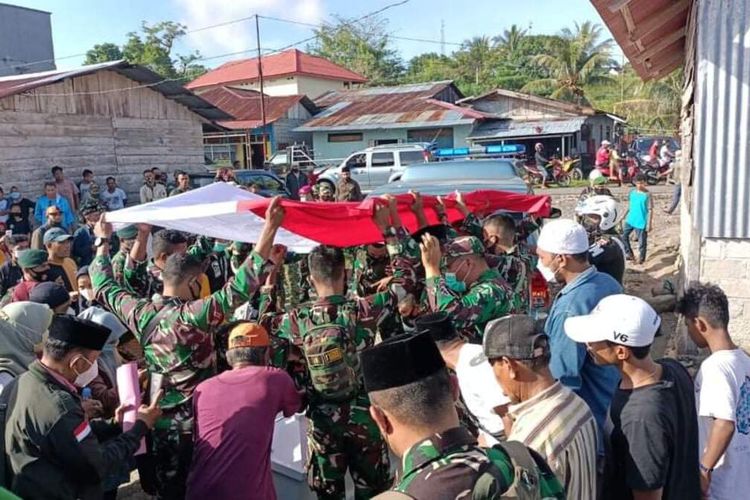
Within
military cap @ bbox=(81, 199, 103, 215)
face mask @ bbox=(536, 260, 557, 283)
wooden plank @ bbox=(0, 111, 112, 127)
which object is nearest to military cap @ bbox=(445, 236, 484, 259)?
face mask @ bbox=(536, 260, 557, 283)

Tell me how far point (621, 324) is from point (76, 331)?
2287mm

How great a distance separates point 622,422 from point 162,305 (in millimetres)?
2379

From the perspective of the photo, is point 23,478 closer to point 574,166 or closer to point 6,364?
point 6,364

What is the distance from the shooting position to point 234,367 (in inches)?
128

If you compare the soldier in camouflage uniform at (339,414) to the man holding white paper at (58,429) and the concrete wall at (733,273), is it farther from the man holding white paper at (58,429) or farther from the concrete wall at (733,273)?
the concrete wall at (733,273)

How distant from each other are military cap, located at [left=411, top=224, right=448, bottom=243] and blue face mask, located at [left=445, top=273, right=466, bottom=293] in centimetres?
29

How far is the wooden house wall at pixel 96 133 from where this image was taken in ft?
41.4

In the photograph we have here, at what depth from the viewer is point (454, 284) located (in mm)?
3639

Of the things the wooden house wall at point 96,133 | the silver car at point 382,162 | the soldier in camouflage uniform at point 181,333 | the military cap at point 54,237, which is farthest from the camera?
the silver car at point 382,162

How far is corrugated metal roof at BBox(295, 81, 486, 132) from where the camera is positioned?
3022 centimetres

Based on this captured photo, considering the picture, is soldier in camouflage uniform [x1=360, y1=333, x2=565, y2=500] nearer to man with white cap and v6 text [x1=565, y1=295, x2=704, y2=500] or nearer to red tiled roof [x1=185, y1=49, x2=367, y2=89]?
man with white cap and v6 text [x1=565, y1=295, x2=704, y2=500]

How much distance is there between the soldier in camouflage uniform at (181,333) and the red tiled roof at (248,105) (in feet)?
90.6

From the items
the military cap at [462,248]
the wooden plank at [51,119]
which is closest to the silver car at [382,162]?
the wooden plank at [51,119]

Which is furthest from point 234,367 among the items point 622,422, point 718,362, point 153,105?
point 153,105
